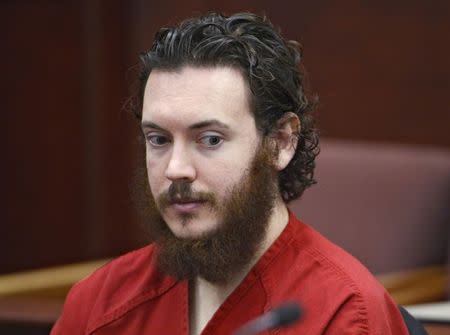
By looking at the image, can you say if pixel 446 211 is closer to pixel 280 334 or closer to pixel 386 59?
pixel 386 59

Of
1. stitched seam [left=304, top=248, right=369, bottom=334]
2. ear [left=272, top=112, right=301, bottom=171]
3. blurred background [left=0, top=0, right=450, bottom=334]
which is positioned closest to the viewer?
stitched seam [left=304, top=248, right=369, bottom=334]

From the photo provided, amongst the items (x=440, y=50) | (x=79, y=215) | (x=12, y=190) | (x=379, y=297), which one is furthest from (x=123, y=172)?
(x=379, y=297)

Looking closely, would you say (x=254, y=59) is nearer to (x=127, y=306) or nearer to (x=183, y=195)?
(x=183, y=195)

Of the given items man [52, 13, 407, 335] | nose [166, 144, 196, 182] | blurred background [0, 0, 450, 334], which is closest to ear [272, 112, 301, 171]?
man [52, 13, 407, 335]

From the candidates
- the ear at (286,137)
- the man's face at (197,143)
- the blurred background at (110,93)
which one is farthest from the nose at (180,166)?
the blurred background at (110,93)

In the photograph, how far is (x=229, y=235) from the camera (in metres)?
0.95

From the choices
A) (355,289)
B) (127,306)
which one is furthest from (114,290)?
(355,289)

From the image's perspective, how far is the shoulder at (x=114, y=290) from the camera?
3.34ft

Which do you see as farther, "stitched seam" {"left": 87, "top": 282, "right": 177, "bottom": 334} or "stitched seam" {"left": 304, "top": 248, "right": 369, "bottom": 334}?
"stitched seam" {"left": 87, "top": 282, "right": 177, "bottom": 334}

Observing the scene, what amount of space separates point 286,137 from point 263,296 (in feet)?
0.52

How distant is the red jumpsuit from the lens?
35.2 inches

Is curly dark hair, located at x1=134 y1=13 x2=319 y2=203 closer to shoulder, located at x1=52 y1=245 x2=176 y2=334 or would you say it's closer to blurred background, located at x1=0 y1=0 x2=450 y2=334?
shoulder, located at x1=52 y1=245 x2=176 y2=334

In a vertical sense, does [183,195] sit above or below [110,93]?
above

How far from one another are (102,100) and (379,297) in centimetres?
150
